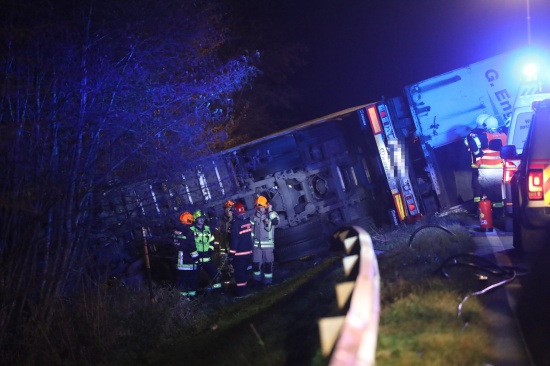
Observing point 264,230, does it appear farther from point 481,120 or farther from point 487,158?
point 481,120

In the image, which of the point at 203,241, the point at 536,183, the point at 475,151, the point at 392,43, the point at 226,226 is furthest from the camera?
the point at 392,43

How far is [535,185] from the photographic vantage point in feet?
19.3

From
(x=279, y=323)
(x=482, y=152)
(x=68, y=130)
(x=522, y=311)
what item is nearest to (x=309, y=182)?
(x=482, y=152)

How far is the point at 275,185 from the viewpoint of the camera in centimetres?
1109

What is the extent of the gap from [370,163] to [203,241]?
3.91m

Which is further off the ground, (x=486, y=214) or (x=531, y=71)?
(x=531, y=71)

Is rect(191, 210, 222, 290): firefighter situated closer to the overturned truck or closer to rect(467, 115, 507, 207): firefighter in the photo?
the overturned truck

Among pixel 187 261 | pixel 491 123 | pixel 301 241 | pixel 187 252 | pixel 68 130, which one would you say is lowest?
pixel 301 241

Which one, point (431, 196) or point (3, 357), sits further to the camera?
point (431, 196)

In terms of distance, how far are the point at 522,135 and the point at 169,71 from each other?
21.9 ft

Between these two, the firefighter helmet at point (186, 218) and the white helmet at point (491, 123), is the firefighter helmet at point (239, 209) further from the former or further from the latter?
the white helmet at point (491, 123)

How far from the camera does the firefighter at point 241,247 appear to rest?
997 cm

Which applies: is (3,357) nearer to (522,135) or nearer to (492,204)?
(492,204)

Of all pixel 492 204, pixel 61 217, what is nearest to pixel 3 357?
pixel 61 217
